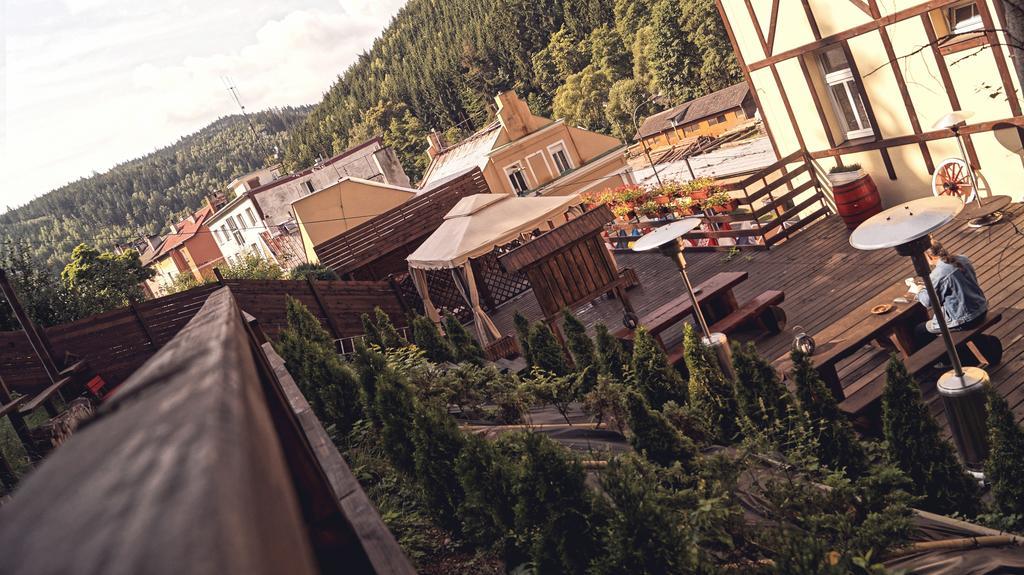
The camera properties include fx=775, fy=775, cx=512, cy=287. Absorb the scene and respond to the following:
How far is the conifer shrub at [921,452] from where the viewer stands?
5359 mm

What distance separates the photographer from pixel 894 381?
5.56 m

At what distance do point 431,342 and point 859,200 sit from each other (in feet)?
26.1

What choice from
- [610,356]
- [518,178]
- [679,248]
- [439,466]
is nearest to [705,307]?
[679,248]

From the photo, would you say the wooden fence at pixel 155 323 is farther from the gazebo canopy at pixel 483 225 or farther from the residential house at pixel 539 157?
the residential house at pixel 539 157

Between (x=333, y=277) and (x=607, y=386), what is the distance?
17078 mm

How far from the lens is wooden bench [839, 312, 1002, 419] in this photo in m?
7.05

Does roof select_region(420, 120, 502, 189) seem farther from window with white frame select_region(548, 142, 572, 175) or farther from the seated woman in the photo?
the seated woman

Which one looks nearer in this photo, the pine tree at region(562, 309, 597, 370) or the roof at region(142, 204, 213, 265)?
the pine tree at region(562, 309, 597, 370)

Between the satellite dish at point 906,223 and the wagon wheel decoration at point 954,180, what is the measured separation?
738 centimetres

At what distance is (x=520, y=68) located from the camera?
109 m

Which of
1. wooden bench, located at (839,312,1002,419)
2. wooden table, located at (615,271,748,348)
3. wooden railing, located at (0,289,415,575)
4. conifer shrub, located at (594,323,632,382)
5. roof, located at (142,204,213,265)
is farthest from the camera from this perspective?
roof, located at (142,204,213,265)

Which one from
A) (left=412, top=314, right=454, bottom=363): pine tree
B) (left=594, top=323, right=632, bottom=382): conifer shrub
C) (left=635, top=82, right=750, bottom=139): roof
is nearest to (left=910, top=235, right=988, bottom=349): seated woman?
(left=594, top=323, right=632, bottom=382): conifer shrub

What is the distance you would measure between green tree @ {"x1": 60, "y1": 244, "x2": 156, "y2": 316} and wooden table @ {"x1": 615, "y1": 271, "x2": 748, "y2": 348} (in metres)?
12.8

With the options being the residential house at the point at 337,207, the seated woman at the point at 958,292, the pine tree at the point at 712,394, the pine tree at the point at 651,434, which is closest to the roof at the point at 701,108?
the residential house at the point at 337,207
